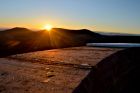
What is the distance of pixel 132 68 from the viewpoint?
416cm

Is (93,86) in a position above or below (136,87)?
above

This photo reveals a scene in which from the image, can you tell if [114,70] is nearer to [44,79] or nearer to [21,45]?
[44,79]

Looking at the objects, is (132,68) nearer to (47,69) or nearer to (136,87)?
(136,87)

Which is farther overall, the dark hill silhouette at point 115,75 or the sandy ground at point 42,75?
the dark hill silhouette at point 115,75

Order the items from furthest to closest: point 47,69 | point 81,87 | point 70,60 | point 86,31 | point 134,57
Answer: point 86,31 → point 134,57 → point 70,60 → point 47,69 → point 81,87

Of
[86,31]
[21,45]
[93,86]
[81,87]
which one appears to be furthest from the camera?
[86,31]

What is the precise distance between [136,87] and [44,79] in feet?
5.86

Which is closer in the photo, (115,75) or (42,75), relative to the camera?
(42,75)

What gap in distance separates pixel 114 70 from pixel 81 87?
3.26 feet

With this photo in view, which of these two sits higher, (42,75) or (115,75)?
(42,75)

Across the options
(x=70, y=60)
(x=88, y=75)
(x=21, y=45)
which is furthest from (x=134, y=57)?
(x=21, y=45)

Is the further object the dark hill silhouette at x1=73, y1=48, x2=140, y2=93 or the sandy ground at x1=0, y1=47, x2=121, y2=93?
the dark hill silhouette at x1=73, y1=48, x2=140, y2=93

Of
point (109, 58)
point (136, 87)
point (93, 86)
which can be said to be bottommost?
point (136, 87)

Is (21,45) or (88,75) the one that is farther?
(21,45)
